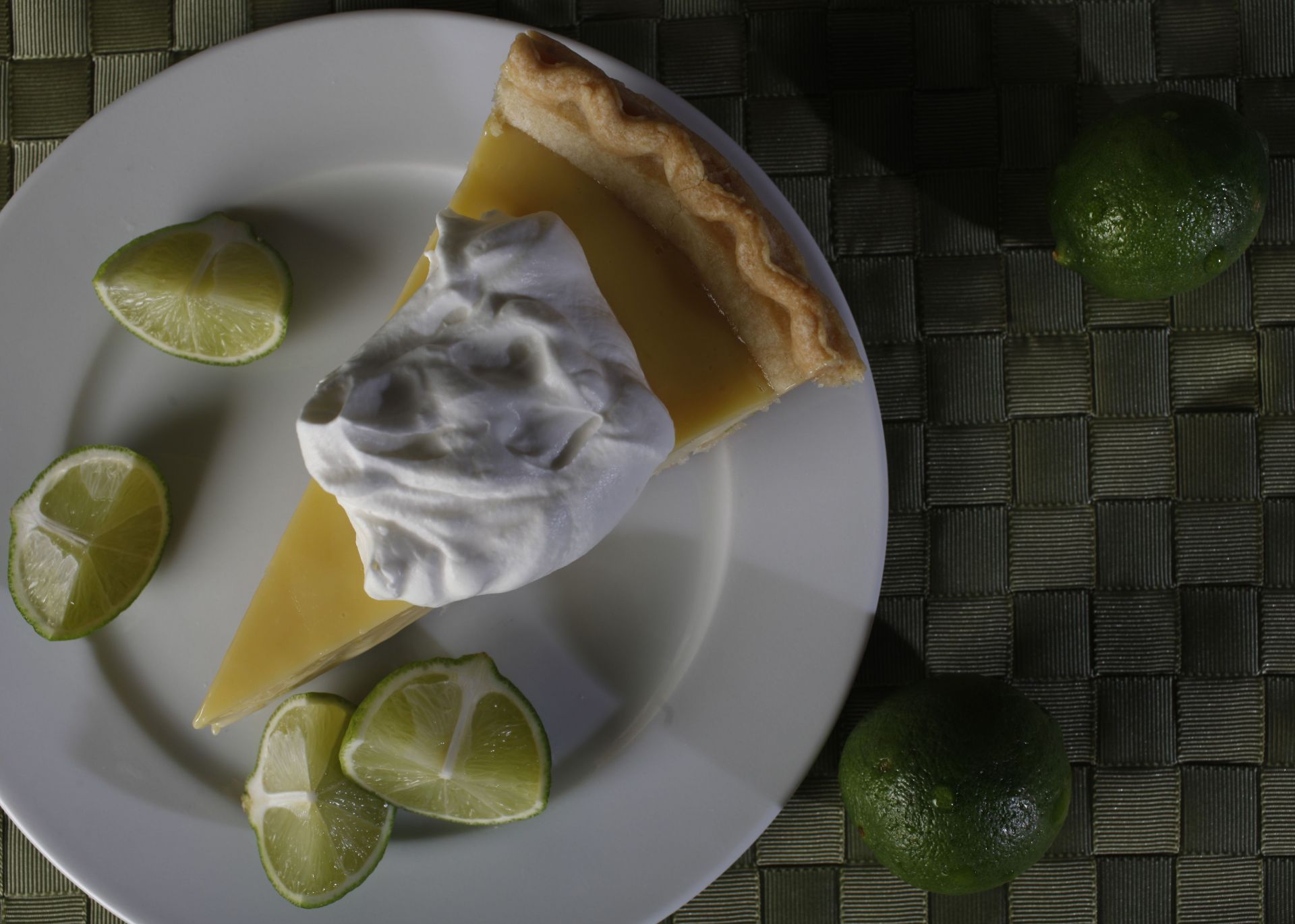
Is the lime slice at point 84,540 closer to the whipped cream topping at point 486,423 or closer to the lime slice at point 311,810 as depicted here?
the lime slice at point 311,810

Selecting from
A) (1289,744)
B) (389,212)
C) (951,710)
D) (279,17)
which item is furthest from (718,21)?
(1289,744)

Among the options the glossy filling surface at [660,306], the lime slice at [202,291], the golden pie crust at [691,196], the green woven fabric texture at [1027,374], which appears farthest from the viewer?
the green woven fabric texture at [1027,374]

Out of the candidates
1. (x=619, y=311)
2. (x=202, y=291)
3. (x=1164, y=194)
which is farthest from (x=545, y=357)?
(x=1164, y=194)

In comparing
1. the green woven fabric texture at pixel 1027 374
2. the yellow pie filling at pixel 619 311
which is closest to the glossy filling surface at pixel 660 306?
the yellow pie filling at pixel 619 311

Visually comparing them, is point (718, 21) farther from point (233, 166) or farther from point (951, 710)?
point (951, 710)

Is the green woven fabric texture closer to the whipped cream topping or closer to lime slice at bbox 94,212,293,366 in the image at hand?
lime slice at bbox 94,212,293,366

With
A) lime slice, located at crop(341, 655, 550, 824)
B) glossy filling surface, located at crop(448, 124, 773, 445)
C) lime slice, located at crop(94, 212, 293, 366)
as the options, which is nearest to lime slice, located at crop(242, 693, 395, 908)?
lime slice, located at crop(341, 655, 550, 824)

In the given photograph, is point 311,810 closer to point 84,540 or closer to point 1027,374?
point 84,540
